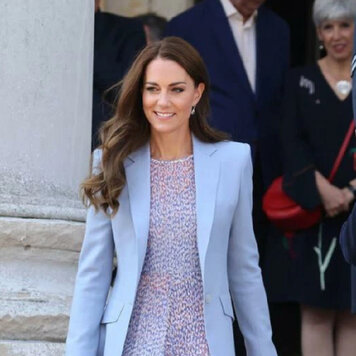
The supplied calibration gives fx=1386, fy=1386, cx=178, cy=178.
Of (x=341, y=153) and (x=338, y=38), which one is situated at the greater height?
(x=338, y=38)

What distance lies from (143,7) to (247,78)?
6.52 feet

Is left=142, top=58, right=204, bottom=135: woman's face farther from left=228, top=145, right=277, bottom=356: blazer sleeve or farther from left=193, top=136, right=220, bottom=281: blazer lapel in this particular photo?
left=228, top=145, right=277, bottom=356: blazer sleeve

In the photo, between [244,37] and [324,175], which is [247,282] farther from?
[244,37]

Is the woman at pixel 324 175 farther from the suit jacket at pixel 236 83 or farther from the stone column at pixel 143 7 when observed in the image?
the stone column at pixel 143 7

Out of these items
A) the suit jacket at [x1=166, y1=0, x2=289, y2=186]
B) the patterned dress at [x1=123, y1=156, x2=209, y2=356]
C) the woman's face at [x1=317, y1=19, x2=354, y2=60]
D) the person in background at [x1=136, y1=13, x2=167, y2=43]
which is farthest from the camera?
the person in background at [x1=136, y1=13, x2=167, y2=43]

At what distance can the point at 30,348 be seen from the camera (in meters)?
5.81

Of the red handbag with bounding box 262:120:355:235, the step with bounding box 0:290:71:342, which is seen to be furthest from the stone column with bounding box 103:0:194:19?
the step with bounding box 0:290:71:342

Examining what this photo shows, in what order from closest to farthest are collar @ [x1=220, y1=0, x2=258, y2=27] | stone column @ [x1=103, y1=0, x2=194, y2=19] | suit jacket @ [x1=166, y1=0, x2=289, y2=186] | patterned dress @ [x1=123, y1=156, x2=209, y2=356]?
patterned dress @ [x1=123, y1=156, x2=209, y2=356], suit jacket @ [x1=166, y1=0, x2=289, y2=186], collar @ [x1=220, y1=0, x2=258, y2=27], stone column @ [x1=103, y1=0, x2=194, y2=19]

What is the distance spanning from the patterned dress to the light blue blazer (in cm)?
4

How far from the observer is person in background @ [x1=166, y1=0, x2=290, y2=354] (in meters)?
7.20

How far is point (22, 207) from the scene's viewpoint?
602 centimetres

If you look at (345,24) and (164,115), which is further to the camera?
(345,24)

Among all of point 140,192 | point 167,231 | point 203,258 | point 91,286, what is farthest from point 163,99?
point 91,286

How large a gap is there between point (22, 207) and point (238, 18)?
77.0 inches
